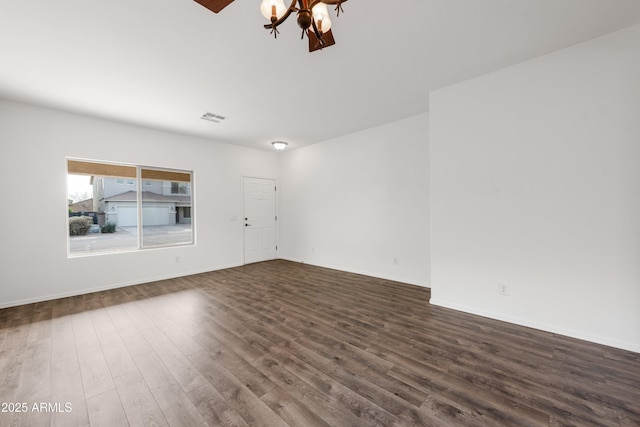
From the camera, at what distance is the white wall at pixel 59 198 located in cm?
347

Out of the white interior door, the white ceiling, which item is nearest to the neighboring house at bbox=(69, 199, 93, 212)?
the white ceiling

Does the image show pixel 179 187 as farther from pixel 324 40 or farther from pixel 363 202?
pixel 324 40

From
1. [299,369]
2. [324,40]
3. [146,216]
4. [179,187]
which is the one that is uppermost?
[324,40]

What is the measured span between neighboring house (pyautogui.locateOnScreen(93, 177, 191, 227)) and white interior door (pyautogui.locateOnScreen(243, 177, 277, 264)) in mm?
1351

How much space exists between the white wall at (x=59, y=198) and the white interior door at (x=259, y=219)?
1.01 m

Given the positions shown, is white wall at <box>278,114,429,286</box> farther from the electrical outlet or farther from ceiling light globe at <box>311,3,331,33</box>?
ceiling light globe at <box>311,3,331,33</box>

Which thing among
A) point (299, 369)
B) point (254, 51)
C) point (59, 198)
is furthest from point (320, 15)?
point (59, 198)

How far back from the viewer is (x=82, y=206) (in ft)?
13.5

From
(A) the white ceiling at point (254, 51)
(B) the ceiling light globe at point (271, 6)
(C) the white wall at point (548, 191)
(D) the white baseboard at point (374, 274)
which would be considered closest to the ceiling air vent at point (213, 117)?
(A) the white ceiling at point (254, 51)

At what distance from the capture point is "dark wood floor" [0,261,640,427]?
1614 mm

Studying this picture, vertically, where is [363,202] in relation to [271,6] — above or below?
below

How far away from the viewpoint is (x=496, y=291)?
2.96m

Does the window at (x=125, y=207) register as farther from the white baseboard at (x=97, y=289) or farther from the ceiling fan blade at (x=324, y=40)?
the ceiling fan blade at (x=324, y=40)

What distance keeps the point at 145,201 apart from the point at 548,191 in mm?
6096
